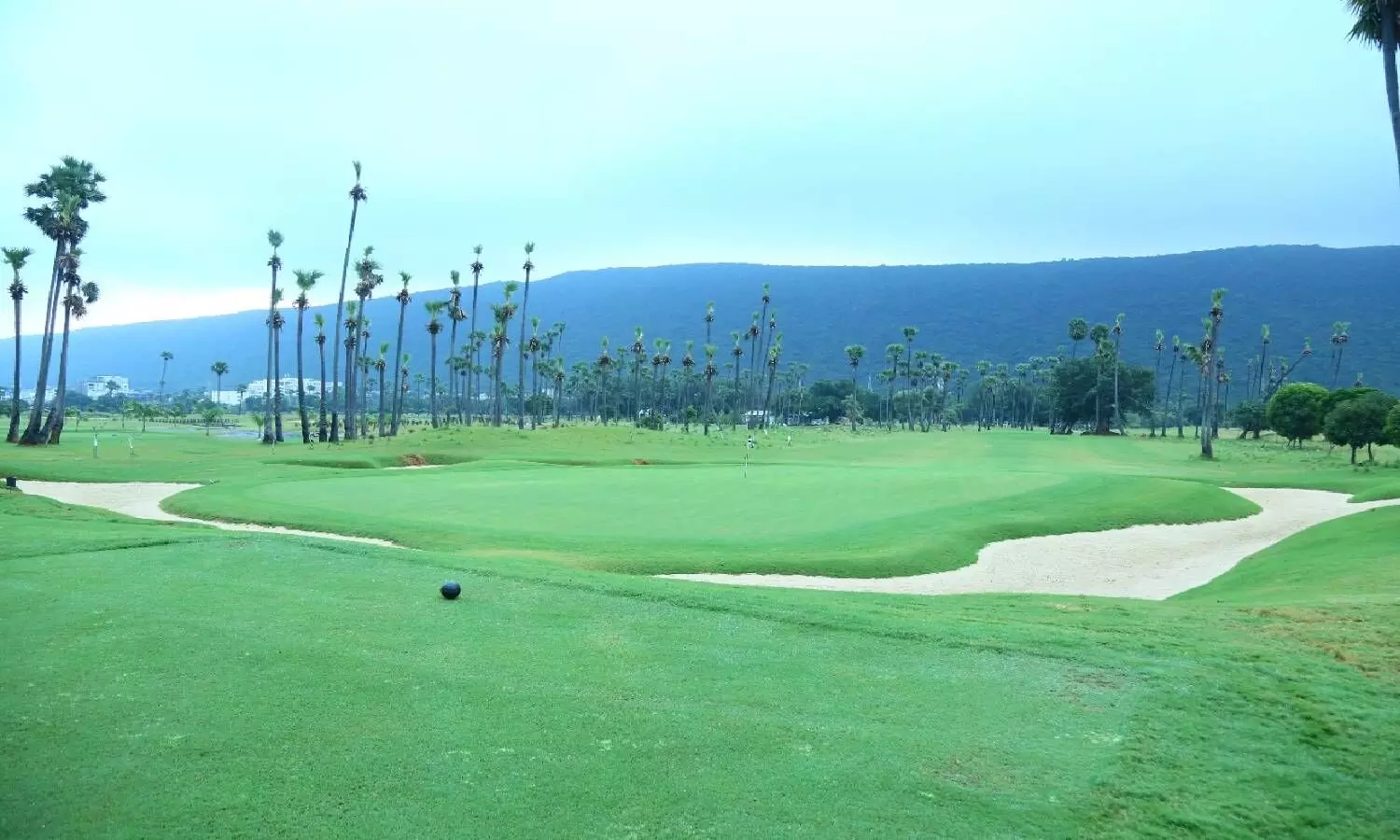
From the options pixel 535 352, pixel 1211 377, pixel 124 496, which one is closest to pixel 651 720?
pixel 124 496

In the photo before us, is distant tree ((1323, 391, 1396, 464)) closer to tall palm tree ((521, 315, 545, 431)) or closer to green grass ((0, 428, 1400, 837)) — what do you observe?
green grass ((0, 428, 1400, 837))

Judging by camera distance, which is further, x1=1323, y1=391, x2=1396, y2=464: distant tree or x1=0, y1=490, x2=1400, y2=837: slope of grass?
x1=1323, y1=391, x2=1396, y2=464: distant tree

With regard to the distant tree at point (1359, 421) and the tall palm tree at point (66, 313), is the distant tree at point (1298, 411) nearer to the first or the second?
the distant tree at point (1359, 421)

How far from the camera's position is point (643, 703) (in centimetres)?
725

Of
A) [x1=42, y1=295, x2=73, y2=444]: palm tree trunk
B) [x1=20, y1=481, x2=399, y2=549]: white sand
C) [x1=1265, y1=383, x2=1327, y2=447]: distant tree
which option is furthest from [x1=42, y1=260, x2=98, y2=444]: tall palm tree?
[x1=1265, y1=383, x2=1327, y2=447]: distant tree

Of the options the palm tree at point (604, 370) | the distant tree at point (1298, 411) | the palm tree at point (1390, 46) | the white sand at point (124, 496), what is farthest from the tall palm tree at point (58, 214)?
the distant tree at point (1298, 411)

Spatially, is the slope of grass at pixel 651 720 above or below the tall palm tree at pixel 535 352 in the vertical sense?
below

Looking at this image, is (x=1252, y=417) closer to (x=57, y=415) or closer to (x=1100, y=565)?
(x=1100, y=565)

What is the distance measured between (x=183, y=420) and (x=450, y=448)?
104 m

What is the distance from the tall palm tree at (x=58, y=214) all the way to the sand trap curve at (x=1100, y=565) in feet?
191

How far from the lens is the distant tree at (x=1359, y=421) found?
5309 cm

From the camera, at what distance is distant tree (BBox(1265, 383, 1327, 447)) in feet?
230

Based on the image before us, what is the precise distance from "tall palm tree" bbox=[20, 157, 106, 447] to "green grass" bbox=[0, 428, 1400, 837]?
51.7 metres

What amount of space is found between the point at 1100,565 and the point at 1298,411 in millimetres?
63064
